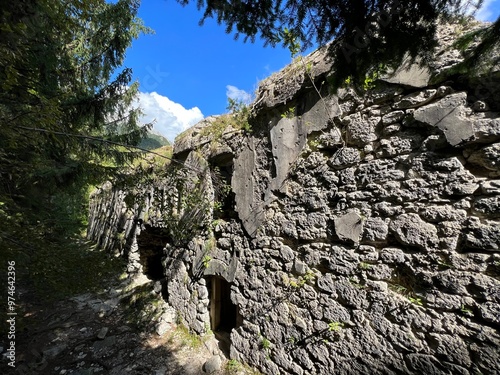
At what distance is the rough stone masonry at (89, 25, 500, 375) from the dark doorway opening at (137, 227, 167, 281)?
3392mm

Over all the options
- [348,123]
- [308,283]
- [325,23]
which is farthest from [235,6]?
[308,283]

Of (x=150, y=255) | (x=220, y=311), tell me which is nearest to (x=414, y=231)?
(x=220, y=311)

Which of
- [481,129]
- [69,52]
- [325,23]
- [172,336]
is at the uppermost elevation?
[69,52]

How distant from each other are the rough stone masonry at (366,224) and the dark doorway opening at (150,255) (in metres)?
3.39

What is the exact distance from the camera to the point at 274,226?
3.10 meters

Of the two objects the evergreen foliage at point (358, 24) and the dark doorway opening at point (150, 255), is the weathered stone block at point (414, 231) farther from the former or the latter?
the dark doorway opening at point (150, 255)

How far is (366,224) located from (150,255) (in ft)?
21.1

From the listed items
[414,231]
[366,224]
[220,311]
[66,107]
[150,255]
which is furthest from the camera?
[150,255]

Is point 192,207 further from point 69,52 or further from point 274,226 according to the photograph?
point 69,52

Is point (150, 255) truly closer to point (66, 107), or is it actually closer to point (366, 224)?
point (66, 107)

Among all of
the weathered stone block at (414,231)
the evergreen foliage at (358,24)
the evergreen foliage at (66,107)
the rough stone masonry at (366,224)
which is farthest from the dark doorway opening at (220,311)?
the evergreen foliage at (358,24)

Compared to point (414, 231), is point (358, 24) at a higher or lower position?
higher

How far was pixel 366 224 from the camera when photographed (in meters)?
2.36

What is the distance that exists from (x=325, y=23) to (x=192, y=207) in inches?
133
